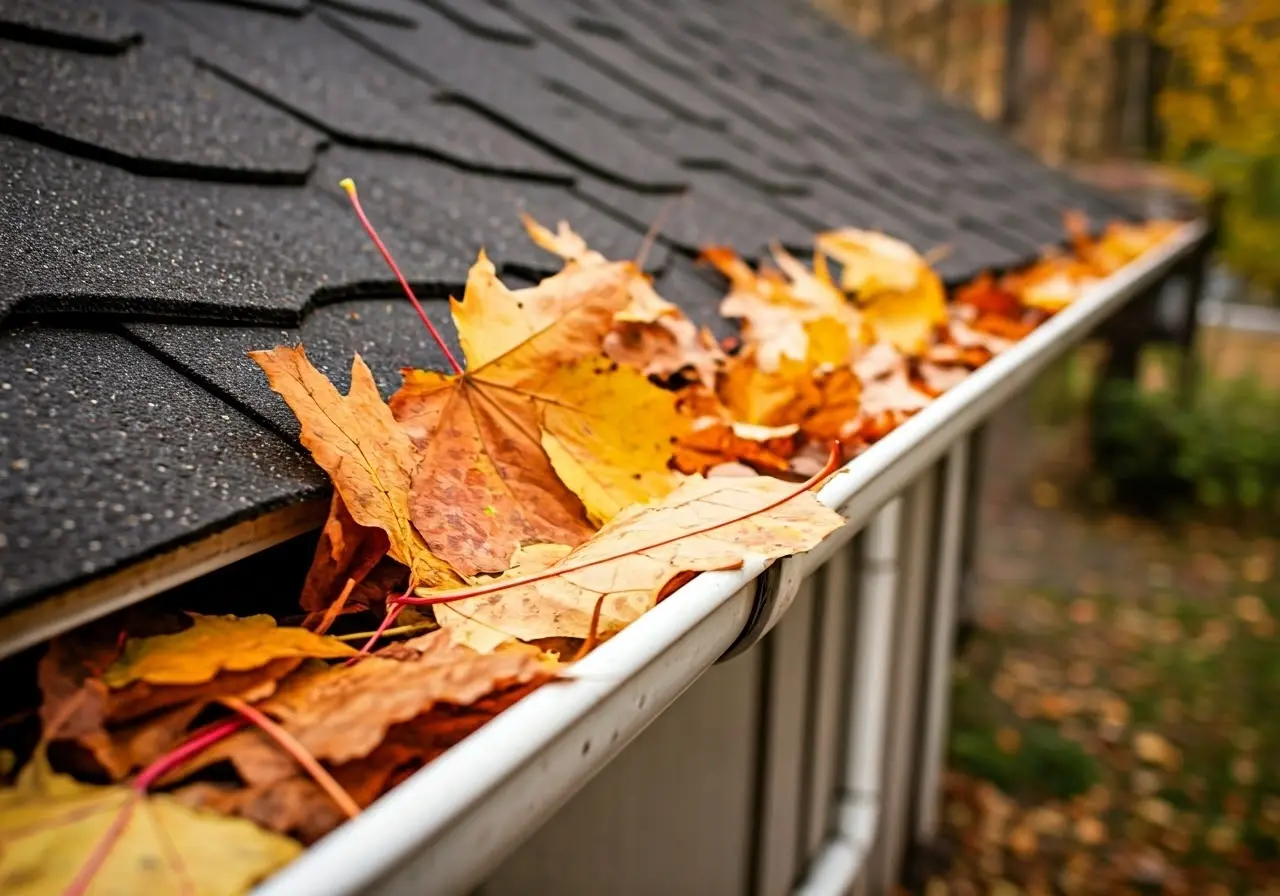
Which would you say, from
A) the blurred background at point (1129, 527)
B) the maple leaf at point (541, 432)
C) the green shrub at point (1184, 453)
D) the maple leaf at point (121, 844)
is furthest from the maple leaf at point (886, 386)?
the green shrub at point (1184, 453)

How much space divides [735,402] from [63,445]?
0.66 m

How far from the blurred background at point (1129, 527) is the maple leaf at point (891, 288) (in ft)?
8.25

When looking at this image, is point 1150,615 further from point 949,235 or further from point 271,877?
point 271,877

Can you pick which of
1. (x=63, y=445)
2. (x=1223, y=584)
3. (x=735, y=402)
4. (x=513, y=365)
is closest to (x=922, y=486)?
(x=735, y=402)

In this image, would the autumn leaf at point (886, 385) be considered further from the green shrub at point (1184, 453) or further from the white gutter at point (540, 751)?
the green shrub at point (1184, 453)

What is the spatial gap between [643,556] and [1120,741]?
448 centimetres

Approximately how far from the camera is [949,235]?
2.38m

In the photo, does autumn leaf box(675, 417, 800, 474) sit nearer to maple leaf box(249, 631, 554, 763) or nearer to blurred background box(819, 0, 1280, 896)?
maple leaf box(249, 631, 554, 763)

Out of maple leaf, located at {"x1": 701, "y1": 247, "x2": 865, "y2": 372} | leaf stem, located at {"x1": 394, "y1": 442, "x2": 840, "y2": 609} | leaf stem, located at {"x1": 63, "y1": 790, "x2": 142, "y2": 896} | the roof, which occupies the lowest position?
leaf stem, located at {"x1": 63, "y1": 790, "x2": 142, "y2": 896}

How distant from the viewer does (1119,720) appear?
4.49 metres

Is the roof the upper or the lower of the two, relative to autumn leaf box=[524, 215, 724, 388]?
upper

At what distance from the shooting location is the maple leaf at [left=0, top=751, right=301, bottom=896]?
0.42m

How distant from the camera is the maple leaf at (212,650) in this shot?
519 mm

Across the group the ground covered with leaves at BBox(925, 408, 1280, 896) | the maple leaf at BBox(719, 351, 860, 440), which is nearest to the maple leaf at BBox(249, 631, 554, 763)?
the maple leaf at BBox(719, 351, 860, 440)
